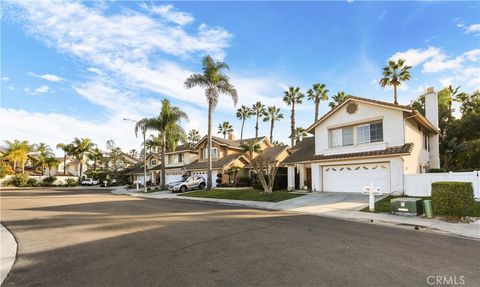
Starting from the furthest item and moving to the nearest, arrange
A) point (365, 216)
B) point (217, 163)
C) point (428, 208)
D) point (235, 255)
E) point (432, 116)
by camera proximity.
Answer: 1. point (217, 163)
2. point (432, 116)
3. point (365, 216)
4. point (428, 208)
5. point (235, 255)

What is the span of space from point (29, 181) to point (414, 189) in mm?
59791

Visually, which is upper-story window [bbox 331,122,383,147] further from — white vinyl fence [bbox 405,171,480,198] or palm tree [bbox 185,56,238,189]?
palm tree [bbox 185,56,238,189]

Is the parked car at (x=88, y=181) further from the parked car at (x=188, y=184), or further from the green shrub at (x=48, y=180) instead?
the parked car at (x=188, y=184)

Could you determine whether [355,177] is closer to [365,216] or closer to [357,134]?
[357,134]

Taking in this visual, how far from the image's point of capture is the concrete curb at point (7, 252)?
6.13 metres

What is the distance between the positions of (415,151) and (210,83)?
1984cm

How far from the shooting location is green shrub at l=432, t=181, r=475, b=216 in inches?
484

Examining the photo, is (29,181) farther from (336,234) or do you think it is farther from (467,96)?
(467,96)

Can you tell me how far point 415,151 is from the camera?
22.0 metres

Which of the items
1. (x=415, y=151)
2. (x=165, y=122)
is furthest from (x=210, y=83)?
(x=415, y=151)

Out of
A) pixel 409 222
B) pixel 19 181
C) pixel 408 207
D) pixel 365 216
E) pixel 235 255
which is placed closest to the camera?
pixel 235 255

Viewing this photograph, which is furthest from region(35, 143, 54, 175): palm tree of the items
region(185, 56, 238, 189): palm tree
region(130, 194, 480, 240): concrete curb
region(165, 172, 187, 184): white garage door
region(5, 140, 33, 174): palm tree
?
region(130, 194, 480, 240): concrete curb

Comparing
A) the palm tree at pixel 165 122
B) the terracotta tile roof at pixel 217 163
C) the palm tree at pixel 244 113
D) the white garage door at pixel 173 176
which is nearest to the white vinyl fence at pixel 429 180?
the terracotta tile roof at pixel 217 163

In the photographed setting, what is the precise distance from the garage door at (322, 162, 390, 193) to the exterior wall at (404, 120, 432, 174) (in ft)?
5.13
